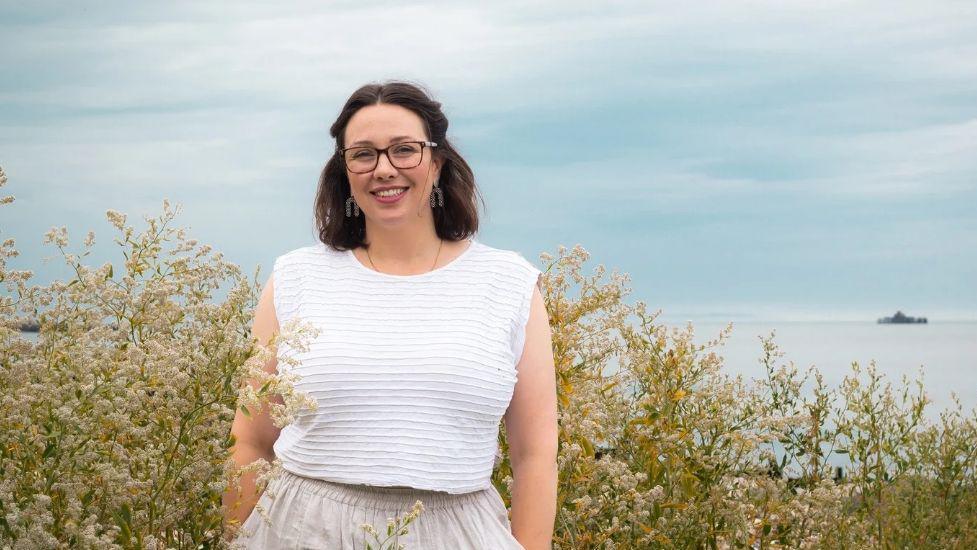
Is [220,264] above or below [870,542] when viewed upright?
above

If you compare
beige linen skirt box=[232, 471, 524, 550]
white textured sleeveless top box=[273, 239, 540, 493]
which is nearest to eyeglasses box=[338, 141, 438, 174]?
white textured sleeveless top box=[273, 239, 540, 493]

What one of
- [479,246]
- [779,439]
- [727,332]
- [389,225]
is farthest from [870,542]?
[389,225]

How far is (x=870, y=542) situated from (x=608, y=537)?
1429mm

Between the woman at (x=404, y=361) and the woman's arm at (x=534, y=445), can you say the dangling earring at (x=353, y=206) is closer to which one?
the woman at (x=404, y=361)

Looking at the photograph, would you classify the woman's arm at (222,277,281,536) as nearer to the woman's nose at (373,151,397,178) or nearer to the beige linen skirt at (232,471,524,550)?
the beige linen skirt at (232,471,524,550)

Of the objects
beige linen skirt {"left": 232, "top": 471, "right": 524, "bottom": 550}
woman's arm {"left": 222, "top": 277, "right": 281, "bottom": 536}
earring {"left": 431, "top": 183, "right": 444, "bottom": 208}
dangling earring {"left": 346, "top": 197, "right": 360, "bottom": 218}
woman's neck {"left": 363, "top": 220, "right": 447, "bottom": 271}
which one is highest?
earring {"left": 431, "top": 183, "right": 444, "bottom": 208}

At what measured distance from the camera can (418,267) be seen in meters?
3.26

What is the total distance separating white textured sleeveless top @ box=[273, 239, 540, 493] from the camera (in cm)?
295

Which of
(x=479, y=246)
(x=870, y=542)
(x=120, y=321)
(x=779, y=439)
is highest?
(x=479, y=246)

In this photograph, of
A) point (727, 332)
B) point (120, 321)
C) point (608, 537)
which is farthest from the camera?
point (727, 332)

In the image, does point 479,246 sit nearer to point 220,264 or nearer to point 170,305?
point 220,264

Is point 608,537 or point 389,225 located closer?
point 389,225

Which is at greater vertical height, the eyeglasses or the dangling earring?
the eyeglasses

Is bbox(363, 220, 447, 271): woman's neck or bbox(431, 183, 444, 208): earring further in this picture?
bbox(431, 183, 444, 208): earring
